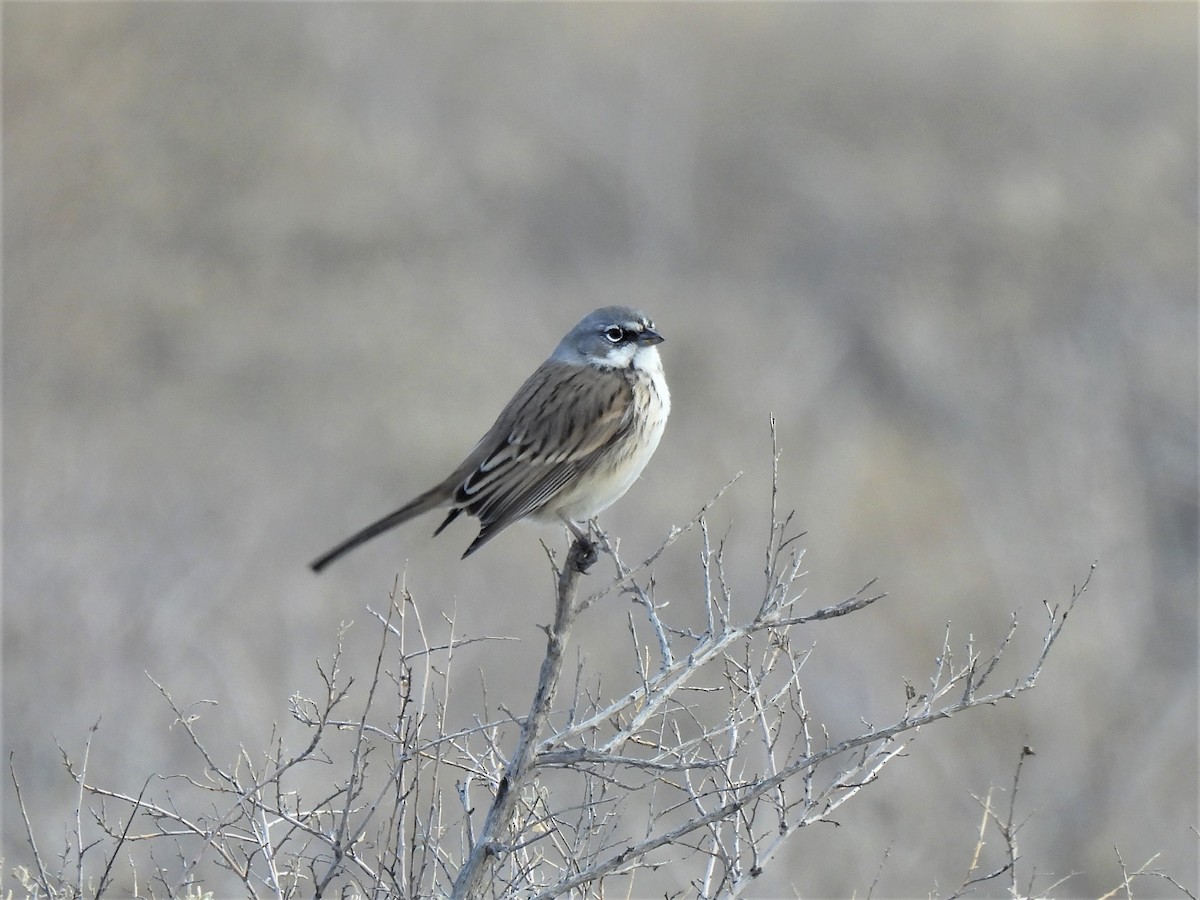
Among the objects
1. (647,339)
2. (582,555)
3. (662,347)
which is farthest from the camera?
(662,347)

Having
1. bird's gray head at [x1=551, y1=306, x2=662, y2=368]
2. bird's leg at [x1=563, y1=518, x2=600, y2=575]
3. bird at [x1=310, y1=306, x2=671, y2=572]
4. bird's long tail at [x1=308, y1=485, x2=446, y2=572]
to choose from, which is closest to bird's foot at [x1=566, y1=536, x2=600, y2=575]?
bird's leg at [x1=563, y1=518, x2=600, y2=575]

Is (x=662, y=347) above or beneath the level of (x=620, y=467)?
above

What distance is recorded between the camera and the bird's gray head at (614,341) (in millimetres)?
6609

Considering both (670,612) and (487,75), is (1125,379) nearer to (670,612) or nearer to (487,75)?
(670,612)

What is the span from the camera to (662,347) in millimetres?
21734

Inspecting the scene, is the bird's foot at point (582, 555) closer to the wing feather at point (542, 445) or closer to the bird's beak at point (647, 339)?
the wing feather at point (542, 445)

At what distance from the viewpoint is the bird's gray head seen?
21.7 feet

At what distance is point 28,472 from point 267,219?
38.0 feet

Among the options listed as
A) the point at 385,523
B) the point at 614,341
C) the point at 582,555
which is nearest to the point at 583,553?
the point at 582,555

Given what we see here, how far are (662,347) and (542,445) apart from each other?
15542mm

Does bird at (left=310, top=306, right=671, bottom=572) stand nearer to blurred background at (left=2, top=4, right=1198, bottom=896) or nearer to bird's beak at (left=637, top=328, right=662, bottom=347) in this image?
bird's beak at (left=637, top=328, right=662, bottom=347)

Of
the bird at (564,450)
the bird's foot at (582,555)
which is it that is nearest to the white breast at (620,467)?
the bird at (564,450)

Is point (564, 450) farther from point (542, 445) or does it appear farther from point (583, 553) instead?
point (583, 553)

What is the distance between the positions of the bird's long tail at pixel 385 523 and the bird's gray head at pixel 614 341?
0.96 metres
